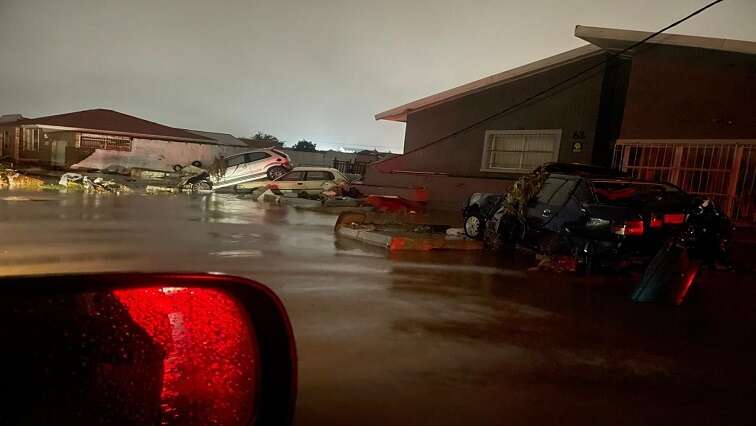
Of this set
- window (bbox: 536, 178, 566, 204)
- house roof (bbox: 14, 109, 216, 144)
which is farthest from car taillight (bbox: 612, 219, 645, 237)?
house roof (bbox: 14, 109, 216, 144)

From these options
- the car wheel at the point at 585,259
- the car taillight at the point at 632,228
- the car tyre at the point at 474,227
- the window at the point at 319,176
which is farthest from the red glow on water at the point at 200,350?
the window at the point at 319,176

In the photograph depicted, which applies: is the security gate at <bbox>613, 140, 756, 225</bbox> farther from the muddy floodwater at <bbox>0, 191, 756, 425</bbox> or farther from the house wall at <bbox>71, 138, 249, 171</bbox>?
the house wall at <bbox>71, 138, 249, 171</bbox>

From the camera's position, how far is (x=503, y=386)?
144 inches

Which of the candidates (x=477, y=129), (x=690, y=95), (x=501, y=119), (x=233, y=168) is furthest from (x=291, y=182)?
(x=690, y=95)

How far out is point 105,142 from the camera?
30.4m

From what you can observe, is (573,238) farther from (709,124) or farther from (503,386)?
(709,124)

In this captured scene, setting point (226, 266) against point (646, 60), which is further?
point (646, 60)

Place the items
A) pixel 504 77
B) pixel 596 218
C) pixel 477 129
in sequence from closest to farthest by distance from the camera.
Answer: pixel 596 218 < pixel 504 77 < pixel 477 129

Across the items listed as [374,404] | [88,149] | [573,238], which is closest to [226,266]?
[374,404]

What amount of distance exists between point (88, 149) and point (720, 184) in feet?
104

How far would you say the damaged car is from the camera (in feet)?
24.3

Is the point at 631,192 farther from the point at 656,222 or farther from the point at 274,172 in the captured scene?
the point at 274,172

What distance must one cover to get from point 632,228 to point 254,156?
16768mm

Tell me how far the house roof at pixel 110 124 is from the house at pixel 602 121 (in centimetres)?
1877
